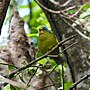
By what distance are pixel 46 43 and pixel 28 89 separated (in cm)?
54

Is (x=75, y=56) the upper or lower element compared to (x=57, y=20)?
lower

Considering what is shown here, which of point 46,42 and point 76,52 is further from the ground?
point 46,42

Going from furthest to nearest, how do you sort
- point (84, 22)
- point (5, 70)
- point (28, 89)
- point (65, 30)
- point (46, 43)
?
1. point (65, 30)
2. point (46, 43)
3. point (5, 70)
4. point (84, 22)
5. point (28, 89)

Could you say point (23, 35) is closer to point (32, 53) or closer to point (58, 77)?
point (32, 53)

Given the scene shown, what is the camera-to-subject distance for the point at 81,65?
1.78m

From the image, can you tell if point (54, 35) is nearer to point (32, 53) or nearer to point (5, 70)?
point (32, 53)

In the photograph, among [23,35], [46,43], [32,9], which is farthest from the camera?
[32,9]

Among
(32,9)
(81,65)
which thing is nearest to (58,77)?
(81,65)

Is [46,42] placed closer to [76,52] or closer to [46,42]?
[46,42]

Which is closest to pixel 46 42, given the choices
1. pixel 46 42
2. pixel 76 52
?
pixel 46 42

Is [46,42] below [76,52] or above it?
above

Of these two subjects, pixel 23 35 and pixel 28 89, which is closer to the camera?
pixel 28 89

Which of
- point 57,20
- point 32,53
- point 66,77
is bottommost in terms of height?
point 66,77

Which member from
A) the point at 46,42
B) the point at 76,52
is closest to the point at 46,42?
the point at 46,42
